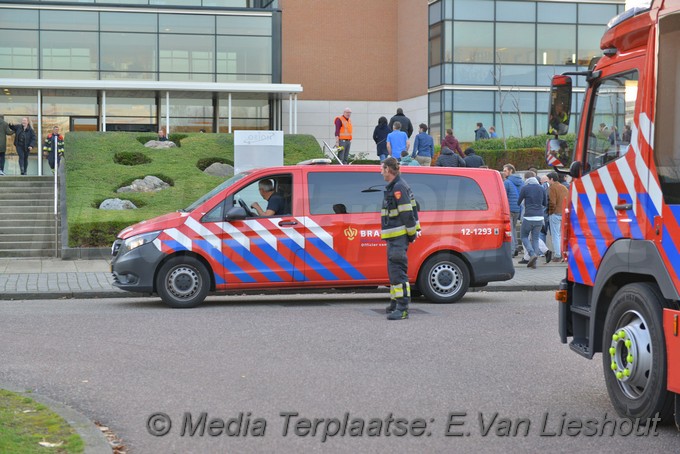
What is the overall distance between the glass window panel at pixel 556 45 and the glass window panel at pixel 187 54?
13748mm

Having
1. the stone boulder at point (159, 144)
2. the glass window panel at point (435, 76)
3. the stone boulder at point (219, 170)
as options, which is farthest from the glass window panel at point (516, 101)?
the stone boulder at point (219, 170)

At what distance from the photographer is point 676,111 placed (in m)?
6.23

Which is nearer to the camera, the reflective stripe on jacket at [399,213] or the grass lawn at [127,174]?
the reflective stripe on jacket at [399,213]

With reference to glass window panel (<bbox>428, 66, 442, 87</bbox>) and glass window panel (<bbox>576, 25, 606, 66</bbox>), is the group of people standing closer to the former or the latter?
glass window panel (<bbox>428, 66, 442, 87</bbox>)

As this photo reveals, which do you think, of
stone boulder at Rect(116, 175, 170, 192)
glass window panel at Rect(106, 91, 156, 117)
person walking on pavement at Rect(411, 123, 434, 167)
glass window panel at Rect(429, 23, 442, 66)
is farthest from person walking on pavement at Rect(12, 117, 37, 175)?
glass window panel at Rect(429, 23, 442, 66)

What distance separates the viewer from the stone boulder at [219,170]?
28.8 metres

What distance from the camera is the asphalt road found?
21.2 feet

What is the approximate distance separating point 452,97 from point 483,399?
118 feet

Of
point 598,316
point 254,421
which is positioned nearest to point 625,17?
point 598,316

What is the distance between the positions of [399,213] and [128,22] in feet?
98.3

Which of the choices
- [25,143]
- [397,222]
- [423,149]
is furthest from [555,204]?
[25,143]

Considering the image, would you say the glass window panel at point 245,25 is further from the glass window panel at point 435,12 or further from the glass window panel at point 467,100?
the glass window panel at point 467,100

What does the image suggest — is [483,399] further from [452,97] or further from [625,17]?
[452,97]

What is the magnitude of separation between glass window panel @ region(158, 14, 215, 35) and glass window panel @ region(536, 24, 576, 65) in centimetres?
1376
